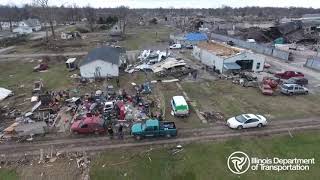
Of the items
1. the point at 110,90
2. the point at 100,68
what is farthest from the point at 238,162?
the point at 100,68

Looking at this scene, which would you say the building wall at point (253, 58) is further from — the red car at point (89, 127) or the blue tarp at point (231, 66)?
the red car at point (89, 127)

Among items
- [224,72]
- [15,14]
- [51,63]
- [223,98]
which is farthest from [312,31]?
[15,14]

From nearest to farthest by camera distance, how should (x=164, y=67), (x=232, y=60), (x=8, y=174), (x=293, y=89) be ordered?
(x=8, y=174)
(x=293, y=89)
(x=232, y=60)
(x=164, y=67)

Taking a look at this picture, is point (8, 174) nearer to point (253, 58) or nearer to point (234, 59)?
point (234, 59)

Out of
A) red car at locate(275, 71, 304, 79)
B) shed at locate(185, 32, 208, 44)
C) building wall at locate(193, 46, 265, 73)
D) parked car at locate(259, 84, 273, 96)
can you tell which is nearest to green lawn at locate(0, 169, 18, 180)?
parked car at locate(259, 84, 273, 96)

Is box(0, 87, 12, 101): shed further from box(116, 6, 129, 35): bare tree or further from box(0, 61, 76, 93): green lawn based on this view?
box(116, 6, 129, 35): bare tree

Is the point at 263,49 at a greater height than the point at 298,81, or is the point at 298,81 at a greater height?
the point at 263,49

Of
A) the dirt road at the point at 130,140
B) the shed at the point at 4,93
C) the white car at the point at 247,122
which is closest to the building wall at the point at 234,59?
the white car at the point at 247,122
